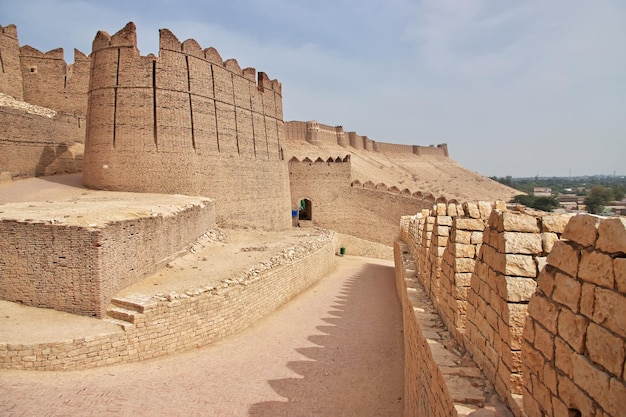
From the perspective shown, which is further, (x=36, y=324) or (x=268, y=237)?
(x=268, y=237)

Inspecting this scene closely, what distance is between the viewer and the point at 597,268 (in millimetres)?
1912

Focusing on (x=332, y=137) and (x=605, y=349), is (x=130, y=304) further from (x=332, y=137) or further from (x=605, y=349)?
(x=332, y=137)

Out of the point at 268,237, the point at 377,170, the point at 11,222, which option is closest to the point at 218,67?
the point at 268,237

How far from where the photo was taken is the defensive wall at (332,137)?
43866 millimetres

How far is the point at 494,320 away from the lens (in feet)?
10.5

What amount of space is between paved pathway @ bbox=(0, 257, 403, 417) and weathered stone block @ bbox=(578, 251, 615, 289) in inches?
213

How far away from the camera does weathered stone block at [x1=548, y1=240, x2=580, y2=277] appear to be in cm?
209

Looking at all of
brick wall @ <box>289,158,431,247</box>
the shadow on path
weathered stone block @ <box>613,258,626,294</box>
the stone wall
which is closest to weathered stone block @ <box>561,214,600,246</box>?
weathered stone block @ <box>613,258,626,294</box>

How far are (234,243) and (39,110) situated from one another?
12932 millimetres

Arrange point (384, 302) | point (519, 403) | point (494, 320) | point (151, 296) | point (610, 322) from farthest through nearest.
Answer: point (384, 302), point (151, 296), point (494, 320), point (519, 403), point (610, 322)

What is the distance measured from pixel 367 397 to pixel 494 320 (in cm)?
463

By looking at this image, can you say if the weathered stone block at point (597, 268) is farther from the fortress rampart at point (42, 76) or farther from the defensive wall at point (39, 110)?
the fortress rampart at point (42, 76)

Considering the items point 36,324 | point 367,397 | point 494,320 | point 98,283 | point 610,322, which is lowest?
point 367,397

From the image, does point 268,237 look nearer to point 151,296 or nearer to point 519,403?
point 151,296
